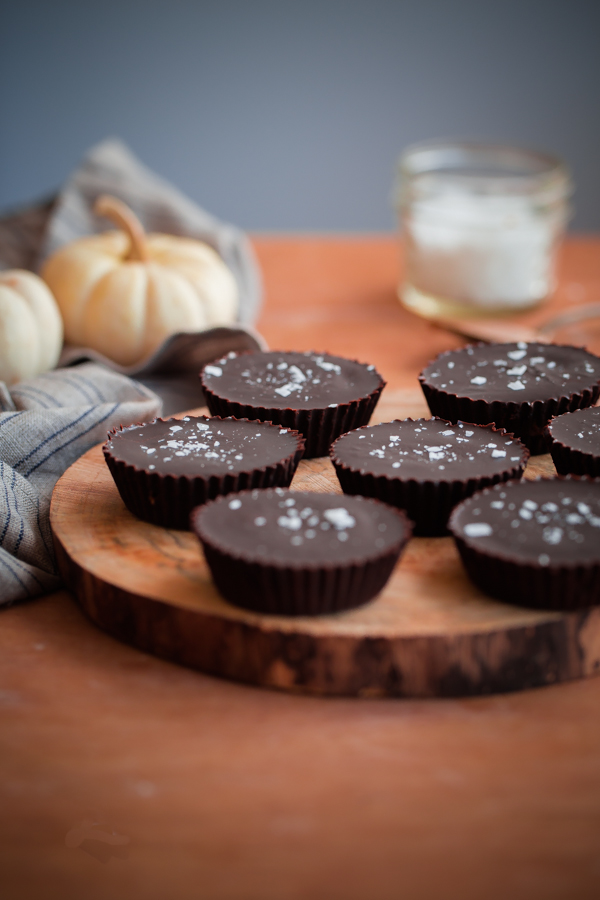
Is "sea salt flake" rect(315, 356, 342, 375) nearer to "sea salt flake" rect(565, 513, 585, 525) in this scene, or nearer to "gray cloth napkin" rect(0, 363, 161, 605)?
"gray cloth napkin" rect(0, 363, 161, 605)

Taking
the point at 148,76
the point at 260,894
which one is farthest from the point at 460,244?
the point at 148,76

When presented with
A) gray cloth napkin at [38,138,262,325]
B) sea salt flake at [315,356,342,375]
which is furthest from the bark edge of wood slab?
gray cloth napkin at [38,138,262,325]

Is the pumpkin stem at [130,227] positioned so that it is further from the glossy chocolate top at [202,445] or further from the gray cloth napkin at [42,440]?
the glossy chocolate top at [202,445]

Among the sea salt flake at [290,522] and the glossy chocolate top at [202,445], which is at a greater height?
the sea salt flake at [290,522]

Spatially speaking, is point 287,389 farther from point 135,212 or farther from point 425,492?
point 135,212

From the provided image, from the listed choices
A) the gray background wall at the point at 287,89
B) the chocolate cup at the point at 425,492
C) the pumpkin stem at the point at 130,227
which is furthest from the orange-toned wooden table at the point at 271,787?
the gray background wall at the point at 287,89

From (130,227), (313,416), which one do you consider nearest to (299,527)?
(313,416)

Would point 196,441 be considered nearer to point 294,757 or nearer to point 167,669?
point 167,669
